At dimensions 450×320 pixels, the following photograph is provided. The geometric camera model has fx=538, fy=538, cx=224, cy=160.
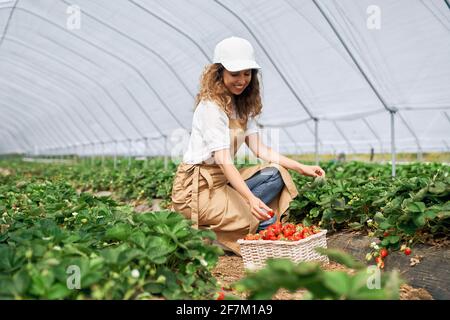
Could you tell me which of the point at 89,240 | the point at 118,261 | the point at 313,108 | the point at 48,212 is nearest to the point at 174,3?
the point at 313,108

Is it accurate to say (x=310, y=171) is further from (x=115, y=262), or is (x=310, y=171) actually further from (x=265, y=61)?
(x=265, y=61)

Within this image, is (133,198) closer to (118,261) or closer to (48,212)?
(48,212)

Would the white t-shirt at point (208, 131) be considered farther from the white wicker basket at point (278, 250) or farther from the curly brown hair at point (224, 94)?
the white wicker basket at point (278, 250)

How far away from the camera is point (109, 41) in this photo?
991 centimetres

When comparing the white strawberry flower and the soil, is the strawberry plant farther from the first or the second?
the soil

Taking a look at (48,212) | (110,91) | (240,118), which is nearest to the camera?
(48,212)

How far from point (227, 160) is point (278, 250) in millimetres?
681

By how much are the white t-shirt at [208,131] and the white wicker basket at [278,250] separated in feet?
2.29

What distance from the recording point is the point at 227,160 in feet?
11.5

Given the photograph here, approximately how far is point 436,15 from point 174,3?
3613mm

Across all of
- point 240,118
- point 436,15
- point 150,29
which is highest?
point 150,29

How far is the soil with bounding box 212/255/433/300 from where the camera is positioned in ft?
8.60
